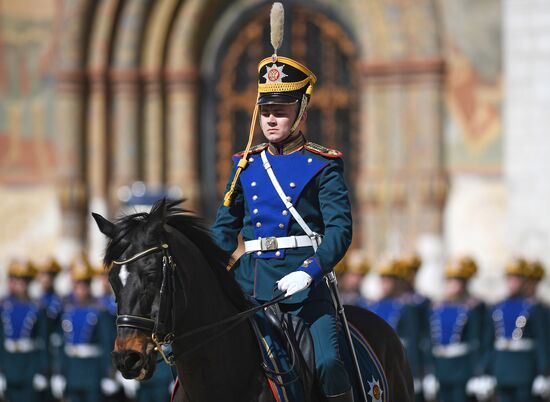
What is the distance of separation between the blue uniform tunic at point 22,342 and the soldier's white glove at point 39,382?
1.4 inches

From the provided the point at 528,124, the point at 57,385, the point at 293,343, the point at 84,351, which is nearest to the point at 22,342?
the point at 84,351

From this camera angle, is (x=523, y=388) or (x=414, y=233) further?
(x=414, y=233)

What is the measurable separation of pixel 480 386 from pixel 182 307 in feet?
26.3

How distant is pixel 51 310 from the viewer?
531 inches

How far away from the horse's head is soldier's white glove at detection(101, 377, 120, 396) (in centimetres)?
817

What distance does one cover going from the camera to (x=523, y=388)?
473 inches

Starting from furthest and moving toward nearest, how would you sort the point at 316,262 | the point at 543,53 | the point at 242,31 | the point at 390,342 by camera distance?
the point at 242,31, the point at 543,53, the point at 390,342, the point at 316,262

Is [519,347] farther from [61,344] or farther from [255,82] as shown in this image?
[255,82]

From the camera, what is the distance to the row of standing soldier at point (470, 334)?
1202cm

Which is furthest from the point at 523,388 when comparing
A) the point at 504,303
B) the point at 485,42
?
the point at 485,42

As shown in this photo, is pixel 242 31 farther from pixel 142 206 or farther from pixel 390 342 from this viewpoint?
pixel 390 342

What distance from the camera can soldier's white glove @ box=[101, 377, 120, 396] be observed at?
13016 millimetres

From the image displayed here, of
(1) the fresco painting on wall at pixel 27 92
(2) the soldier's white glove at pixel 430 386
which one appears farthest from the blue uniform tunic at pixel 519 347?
(1) the fresco painting on wall at pixel 27 92

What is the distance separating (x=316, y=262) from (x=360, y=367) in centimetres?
79
